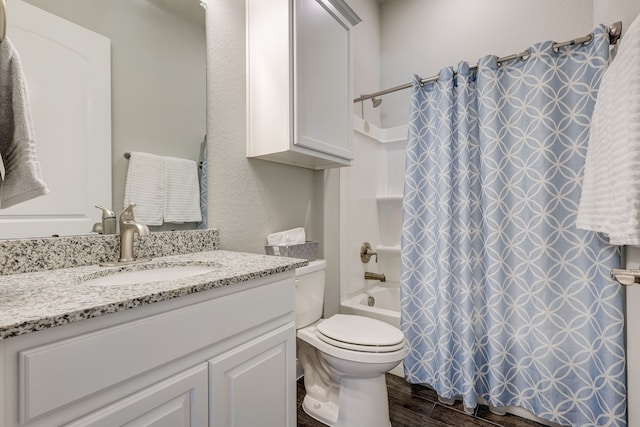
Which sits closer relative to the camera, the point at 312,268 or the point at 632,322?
the point at 632,322

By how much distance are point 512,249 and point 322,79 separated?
1315 millimetres

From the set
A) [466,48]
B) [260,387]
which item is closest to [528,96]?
[466,48]

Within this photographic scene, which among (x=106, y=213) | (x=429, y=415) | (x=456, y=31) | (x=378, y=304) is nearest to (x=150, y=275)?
(x=106, y=213)

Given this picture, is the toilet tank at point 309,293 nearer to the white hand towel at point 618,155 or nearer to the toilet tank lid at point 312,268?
the toilet tank lid at point 312,268

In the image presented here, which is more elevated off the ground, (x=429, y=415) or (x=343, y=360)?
(x=343, y=360)

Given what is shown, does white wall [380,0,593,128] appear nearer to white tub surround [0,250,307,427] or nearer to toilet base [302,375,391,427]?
toilet base [302,375,391,427]

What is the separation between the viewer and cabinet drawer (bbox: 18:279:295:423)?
0.53 metres

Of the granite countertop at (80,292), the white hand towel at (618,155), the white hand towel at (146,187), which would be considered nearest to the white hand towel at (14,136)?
the granite countertop at (80,292)

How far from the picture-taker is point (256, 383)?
0.94 m

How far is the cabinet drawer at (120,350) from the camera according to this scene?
53 centimetres

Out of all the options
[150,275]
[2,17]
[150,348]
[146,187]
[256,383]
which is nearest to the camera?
[2,17]

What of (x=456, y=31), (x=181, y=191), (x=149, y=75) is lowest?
(x=181, y=191)

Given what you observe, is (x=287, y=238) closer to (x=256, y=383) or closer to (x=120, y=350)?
(x=256, y=383)

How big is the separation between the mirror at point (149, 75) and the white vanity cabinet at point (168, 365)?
58cm
